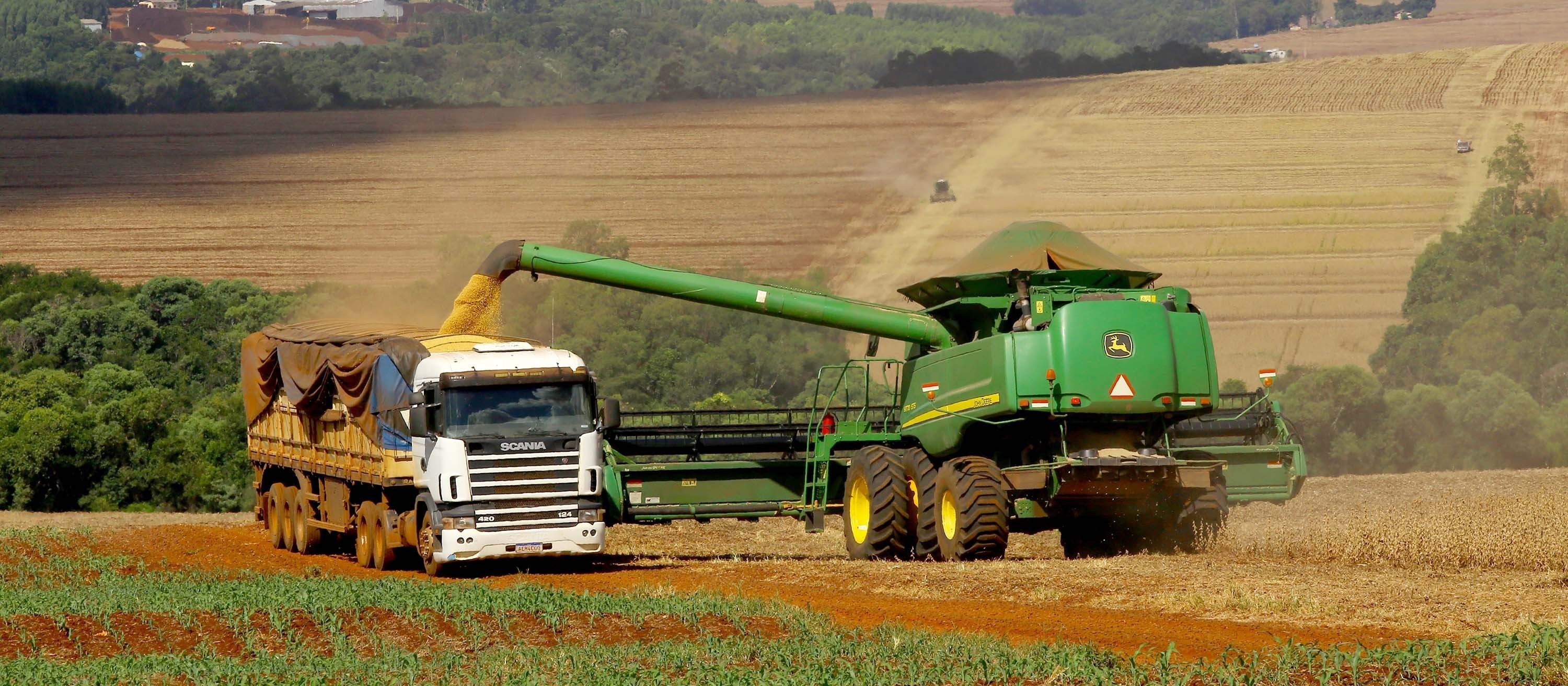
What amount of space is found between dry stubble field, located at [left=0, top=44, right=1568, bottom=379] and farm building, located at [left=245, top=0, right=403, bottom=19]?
3654 inches

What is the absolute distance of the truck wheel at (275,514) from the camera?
2672 centimetres

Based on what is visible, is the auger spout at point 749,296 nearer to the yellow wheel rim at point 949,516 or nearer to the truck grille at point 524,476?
the yellow wheel rim at point 949,516

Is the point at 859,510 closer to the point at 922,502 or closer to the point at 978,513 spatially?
the point at 922,502

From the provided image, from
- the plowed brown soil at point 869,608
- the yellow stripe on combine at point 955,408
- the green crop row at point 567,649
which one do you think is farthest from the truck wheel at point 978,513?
the green crop row at point 567,649

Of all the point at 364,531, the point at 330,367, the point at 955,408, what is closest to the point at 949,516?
the point at 955,408

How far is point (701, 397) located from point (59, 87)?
5448cm

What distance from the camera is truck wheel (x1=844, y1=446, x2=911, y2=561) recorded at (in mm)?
20891

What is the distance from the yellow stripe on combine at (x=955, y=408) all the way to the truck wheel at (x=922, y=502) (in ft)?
1.24

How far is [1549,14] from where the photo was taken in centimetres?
11831

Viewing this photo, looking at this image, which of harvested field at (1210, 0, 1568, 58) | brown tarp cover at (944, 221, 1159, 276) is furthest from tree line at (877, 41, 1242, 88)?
brown tarp cover at (944, 221, 1159, 276)

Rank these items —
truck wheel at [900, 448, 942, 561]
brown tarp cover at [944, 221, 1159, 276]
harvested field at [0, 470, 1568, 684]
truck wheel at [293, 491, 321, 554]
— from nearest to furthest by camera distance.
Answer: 1. harvested field at [0, 470, 1568, 684]
2. truck wheel at [900, 448, 942, 561]
3. brown tarp cover at [944, 221, 1159, 276]
4. truck wheel at [293, 491, 321, 554]

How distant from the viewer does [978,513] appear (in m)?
19.2

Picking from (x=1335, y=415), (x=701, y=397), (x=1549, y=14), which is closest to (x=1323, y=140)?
(x=1335, y=415)

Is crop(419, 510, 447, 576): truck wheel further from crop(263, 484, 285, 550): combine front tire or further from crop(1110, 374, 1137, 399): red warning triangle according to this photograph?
crop(1110, 374, 1137, 399): red warning triangle
